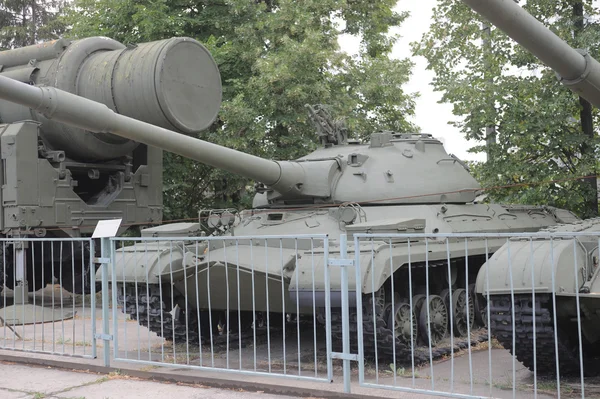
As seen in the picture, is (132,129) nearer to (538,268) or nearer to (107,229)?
(107,229)

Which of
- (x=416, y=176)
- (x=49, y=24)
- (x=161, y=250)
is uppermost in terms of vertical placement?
(x=49, y=24)

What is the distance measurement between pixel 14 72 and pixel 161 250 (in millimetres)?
5964

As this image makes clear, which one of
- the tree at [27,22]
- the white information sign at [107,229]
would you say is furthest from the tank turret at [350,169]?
the tree at [27,22]

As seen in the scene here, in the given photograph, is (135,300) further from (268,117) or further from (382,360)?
(268,117)

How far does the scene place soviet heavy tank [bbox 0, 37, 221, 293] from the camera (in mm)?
11383

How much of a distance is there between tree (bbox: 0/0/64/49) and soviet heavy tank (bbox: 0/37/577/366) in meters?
17.2

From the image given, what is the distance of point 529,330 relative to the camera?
6.57m

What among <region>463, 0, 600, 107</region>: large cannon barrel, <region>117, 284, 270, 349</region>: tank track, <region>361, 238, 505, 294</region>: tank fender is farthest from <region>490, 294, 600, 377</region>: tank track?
<region>117, 284, 270, 349</region>: tank track

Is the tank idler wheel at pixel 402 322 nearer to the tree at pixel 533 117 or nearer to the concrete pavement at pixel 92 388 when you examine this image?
the concrete pavement at pixel 92 388

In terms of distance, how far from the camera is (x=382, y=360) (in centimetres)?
787

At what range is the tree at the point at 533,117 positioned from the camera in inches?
511

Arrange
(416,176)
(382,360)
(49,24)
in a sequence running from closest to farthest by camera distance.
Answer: (382,360)
(416,176)
(49,24)

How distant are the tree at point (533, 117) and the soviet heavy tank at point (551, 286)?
632 cm

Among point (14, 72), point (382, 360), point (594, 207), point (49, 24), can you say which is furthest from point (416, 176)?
point (49, 24)
